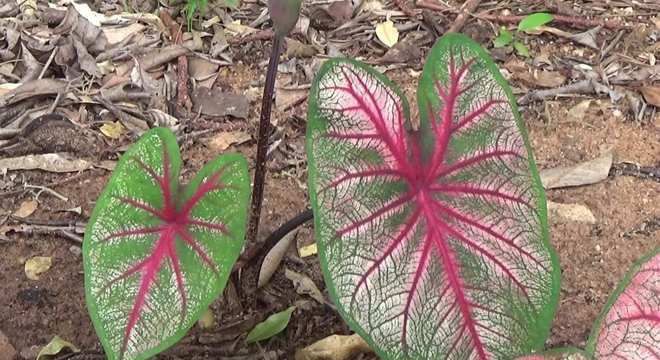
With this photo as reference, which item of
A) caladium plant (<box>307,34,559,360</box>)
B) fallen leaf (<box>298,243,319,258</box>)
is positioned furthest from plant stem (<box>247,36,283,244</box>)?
fallen leaf (<box>298,243,319,258</box>)

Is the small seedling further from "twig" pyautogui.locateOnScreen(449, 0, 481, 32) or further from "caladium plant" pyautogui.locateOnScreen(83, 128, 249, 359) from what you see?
"caladium plant" pyautogui.locateOnScreen(83, 128, 249, 359)

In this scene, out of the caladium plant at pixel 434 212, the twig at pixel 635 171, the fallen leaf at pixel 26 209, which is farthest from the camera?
the twig at pixel 635 171

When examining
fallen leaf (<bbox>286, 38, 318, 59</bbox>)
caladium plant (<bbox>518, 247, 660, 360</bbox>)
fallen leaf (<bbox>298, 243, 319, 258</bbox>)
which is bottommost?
fallen leaf (<bbox>298, 243, 319, 258</bbox>)

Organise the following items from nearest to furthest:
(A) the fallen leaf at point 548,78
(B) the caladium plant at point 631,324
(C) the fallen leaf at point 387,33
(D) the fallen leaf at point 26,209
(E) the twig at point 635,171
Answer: (B) the caladium plant at point 631,324 → (D) the fallen leaf at point 26,209 → (E) the twig at point 635,171 → (A) the fallen leaf at point 548,78 → (C) the fallen leaf at point 387,33

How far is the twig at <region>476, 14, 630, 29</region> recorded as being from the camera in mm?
2236

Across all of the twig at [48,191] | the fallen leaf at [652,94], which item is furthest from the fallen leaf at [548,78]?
the twig at [48,191]

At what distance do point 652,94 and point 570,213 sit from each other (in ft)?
1.58

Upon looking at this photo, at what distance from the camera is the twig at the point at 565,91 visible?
6.70ft

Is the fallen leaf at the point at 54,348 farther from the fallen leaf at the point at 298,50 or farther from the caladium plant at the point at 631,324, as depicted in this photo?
the fallen leaf at the point at 298,50

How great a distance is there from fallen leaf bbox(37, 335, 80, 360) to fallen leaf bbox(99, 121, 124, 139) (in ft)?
1.98

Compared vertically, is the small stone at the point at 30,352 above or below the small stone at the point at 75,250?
below

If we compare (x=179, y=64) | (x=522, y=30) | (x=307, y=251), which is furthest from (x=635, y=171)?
(x=179, y=64)

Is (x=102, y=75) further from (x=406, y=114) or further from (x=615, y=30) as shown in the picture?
(x=615, y=30)

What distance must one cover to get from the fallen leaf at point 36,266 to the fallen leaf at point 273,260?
1.35 ft
